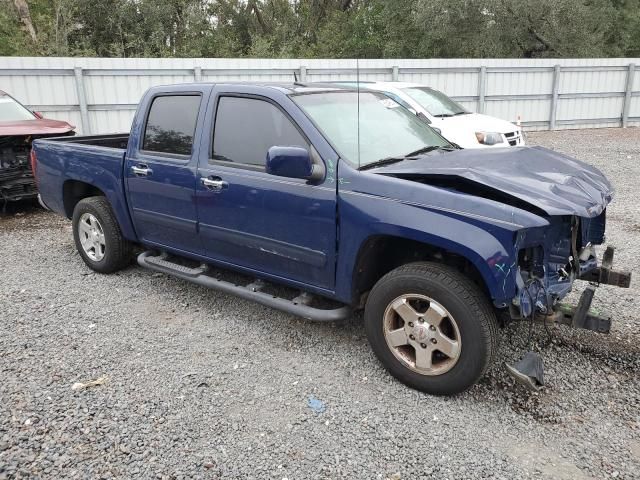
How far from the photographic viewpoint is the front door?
3752mm

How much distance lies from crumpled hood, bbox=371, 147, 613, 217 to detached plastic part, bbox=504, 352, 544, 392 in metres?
0.85

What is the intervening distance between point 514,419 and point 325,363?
4.20ft

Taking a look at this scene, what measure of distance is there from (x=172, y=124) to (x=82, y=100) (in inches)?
387

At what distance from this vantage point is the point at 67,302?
500 centimetres

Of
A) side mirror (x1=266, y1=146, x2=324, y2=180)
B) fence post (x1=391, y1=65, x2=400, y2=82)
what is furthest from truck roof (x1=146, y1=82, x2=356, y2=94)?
fence post (x1=391, y1=65, x2=400, y2=82)

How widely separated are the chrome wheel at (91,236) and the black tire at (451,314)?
3281 mm

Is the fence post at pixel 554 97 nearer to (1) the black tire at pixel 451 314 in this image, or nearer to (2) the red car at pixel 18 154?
(2) the red car at pixel 18 154

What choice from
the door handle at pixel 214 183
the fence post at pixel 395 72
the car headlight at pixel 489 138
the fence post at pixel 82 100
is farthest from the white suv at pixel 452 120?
the fence post at pixel 82 100

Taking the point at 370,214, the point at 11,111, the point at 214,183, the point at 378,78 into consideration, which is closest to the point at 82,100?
the point at 11,111

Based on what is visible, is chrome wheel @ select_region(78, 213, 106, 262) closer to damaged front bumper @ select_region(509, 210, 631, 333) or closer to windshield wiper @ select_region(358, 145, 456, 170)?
windshield wiper @ select_region(358, 145, 456, 170)

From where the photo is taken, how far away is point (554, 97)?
17.8 meters

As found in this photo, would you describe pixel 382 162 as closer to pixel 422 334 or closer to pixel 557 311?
pixel 422 334

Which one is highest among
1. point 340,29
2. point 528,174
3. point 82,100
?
point 340,29

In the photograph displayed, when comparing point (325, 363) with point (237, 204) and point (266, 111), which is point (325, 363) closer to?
point (237, 204)
